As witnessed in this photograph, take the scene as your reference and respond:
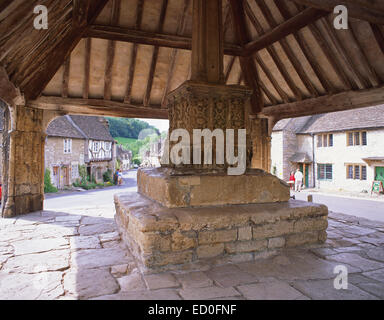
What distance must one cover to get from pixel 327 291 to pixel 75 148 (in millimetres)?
19676

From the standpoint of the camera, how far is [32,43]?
384 centimetres

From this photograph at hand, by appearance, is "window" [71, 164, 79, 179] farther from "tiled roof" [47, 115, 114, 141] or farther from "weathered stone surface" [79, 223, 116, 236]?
"weathered stone surface" [79, 223, 116, 236]

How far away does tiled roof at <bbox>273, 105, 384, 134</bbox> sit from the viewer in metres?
15.4

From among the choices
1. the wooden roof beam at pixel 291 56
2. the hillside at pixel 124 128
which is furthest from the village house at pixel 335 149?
the hillside at pixel 124 128

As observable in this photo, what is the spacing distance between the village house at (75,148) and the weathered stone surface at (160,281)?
1678cm

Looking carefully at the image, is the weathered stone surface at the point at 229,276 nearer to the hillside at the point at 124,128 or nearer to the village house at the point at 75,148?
the village house at the point at 75,148

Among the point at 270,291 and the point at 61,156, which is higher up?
the point at 61,156

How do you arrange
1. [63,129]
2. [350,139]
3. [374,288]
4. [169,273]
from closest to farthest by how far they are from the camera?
[374,288]
[169,273]
[350,139]
[63,129]

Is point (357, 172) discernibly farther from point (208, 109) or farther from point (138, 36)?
point (208, 109)

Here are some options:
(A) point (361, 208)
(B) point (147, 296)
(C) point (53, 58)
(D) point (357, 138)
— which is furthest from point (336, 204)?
(C) point (53, 58)

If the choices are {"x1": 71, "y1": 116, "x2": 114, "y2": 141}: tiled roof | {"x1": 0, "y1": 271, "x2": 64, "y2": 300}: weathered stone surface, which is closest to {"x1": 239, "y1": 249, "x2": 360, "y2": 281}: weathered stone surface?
{"x1": 0, "y1": 271, "x2": 64, "y2": 300}: weathered stone surface

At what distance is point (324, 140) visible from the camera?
17984mm

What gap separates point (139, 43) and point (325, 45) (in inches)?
153

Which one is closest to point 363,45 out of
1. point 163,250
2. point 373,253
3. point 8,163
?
point 373,253
